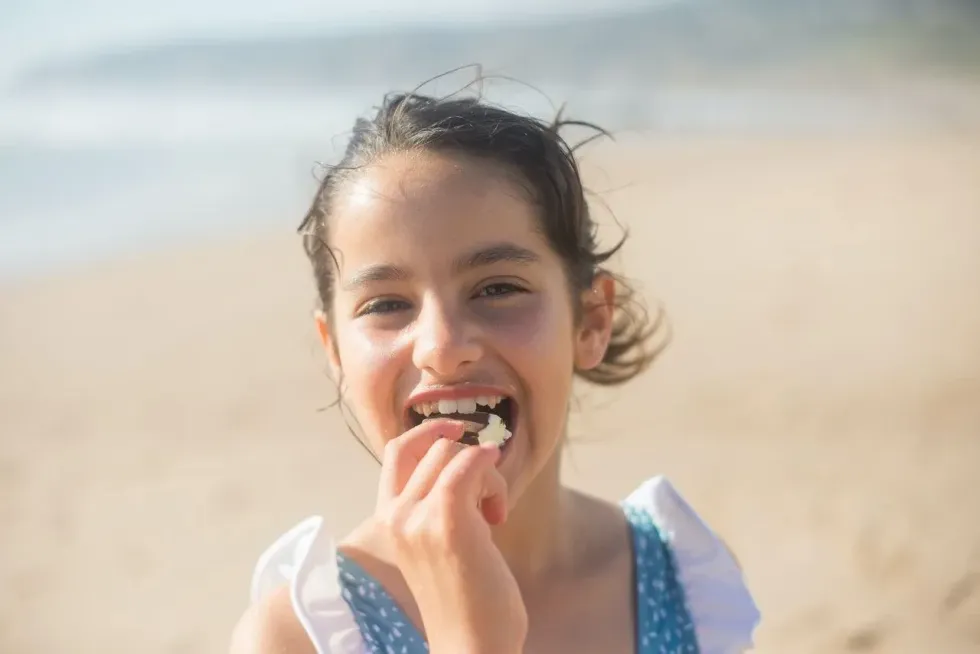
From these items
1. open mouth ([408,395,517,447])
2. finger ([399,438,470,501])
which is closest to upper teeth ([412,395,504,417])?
open mouth ([408,395,517,447])

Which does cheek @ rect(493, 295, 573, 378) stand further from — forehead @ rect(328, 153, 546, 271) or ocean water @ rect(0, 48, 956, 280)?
ocean water @ rect(0, 48, 956, 280)

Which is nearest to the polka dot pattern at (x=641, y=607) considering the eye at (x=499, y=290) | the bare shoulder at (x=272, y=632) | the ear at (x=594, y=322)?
the bare shoulder at (x=272, y=632)

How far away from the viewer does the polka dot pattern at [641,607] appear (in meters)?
2.18

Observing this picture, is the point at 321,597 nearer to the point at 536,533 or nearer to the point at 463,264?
the point at 536,533

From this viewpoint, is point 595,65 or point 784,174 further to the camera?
point 595,65

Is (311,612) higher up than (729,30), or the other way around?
(729,30)

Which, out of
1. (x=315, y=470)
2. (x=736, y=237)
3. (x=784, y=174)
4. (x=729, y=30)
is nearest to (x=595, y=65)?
(x=729, y=30)

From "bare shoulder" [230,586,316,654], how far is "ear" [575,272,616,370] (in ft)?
2.89

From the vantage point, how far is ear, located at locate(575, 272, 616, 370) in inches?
99.2

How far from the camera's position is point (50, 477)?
6.19 m

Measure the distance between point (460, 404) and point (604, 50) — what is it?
62.7 feet

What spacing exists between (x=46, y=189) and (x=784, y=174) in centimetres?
825

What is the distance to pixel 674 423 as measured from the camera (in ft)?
19.8

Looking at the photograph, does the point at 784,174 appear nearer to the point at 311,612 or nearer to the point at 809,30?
the point at 311,612
